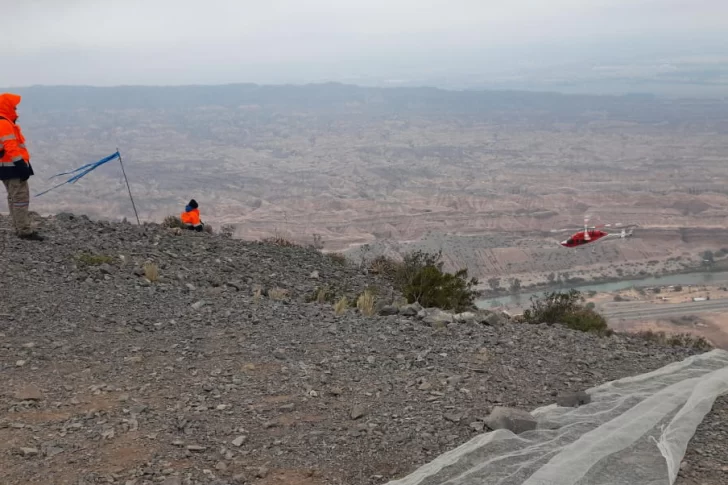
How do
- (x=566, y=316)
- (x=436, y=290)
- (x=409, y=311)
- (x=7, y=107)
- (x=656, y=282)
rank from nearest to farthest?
(x=409, y=311), (x=7, y=107), (x=566, y=316), (x=436, y=290), (x=656, y=282)

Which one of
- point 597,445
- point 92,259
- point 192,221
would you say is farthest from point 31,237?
point 597,445

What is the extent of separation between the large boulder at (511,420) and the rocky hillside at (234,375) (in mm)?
153

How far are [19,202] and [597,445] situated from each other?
8339 millimetres

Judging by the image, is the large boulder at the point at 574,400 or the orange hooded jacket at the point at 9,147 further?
the orange hooded jacket at the point at 9,147

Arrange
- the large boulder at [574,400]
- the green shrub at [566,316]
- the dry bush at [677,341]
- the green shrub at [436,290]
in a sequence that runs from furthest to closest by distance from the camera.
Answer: the green shrub at [436,290]
the green shrub at [566,316]
the dry bush at [677,341]
the large boulder at [574,400]

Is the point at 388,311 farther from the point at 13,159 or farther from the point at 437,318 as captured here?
the point at 13,159

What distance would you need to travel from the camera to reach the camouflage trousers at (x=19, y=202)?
9.33 m

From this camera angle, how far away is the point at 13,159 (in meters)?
9.20

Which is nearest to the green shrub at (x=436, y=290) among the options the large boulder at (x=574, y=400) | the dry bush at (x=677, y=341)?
the dry bush at (x=677, y=341)

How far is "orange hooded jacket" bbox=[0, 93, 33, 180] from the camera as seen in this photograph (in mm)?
9148

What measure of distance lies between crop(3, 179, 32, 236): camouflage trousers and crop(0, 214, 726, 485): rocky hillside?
28 centimetres

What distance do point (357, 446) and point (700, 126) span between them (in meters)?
130

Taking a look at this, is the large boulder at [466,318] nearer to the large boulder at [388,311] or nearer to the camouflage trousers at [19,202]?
the large boulder at [388,311]

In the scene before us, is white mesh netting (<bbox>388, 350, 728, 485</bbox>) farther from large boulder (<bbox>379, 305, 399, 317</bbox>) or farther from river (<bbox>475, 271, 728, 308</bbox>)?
river (<bbox>475, 271, 728, 308</bbox>)
